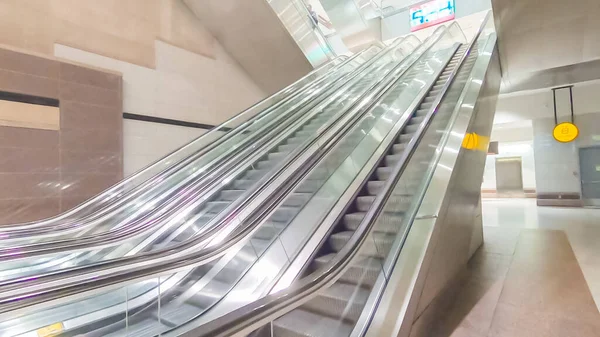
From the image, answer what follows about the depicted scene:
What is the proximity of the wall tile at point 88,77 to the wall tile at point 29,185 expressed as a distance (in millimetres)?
1348

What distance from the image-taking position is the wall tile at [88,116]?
4480 mm

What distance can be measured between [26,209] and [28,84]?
1.56 metres

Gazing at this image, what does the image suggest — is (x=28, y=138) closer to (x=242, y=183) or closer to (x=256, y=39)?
(x=242, y=183)

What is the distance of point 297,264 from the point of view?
7.84 ft

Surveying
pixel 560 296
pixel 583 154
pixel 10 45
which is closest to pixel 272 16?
pixel 10 45

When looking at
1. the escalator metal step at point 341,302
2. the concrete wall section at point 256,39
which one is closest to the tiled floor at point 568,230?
the escalator metal step at point 341,302

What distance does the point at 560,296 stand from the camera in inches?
121

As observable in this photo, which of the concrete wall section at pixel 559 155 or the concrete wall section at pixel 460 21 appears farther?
the concrete wall section at pixel 460 21

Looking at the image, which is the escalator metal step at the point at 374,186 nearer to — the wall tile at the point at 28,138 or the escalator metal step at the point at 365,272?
the escalator metal step at the point at 365,272

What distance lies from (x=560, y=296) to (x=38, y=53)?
650 cm

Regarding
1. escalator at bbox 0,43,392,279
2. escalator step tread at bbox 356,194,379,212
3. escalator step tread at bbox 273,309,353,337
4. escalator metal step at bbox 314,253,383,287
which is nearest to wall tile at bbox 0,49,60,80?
escalator at bbox 0,43,392,279

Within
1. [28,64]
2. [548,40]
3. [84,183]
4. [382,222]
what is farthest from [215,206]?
[548,40]

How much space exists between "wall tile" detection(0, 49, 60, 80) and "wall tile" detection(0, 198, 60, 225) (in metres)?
1.61

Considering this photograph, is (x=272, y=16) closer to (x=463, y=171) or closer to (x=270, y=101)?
(x=270, y=101)
